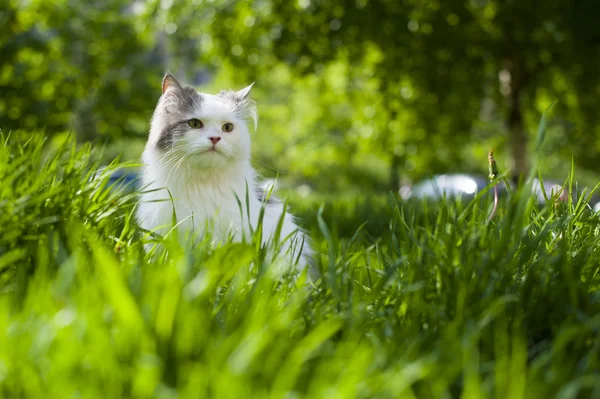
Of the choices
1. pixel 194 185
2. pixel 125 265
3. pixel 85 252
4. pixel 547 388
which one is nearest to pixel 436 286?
pixel 547 388

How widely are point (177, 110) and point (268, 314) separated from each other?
169cm

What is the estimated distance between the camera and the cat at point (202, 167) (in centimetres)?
289

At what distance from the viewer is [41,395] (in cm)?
124

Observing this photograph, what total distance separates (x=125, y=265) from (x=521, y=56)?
779 cm

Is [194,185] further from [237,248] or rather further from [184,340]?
[184,340]

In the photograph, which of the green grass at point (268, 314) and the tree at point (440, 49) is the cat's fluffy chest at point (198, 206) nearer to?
the green grass at point (268, 314)

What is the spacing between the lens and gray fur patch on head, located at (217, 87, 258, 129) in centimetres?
326

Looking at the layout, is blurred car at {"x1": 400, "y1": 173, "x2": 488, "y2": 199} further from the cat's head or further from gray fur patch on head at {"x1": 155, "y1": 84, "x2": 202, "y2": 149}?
Answer: gray fur patch on head at {"x1": 155, "y1": 84, "x2": 202, "y2": 149}

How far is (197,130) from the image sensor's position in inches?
120

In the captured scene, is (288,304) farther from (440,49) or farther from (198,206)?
(440,49)

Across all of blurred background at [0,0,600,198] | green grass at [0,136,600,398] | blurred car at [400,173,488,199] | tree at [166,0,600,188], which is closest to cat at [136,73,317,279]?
green grass at [0,136,600,398]

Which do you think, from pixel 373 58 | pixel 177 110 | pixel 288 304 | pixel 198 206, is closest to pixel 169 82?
pixel 177 110

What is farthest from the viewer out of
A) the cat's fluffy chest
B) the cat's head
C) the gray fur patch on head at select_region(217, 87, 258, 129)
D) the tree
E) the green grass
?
the tree

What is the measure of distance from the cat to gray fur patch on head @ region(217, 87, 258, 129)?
1 centimetres
